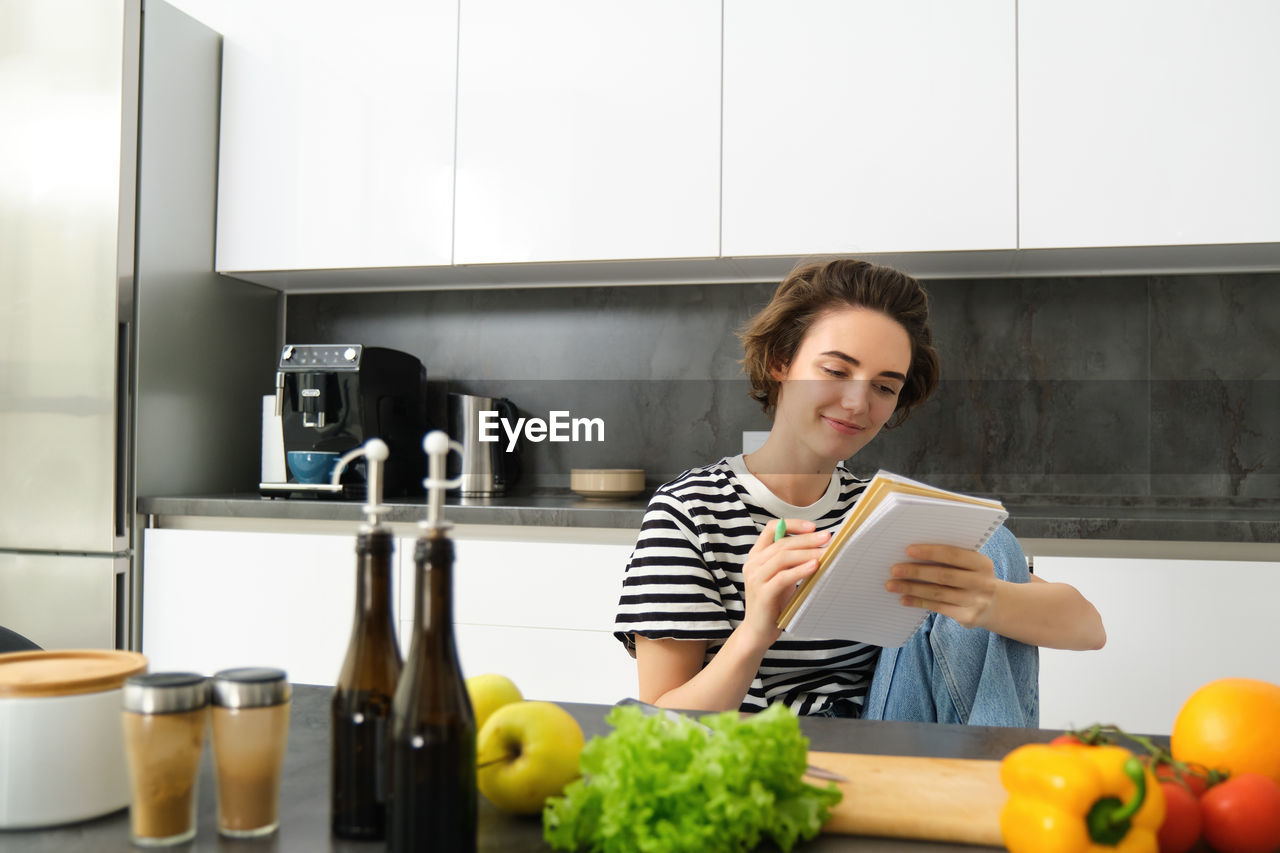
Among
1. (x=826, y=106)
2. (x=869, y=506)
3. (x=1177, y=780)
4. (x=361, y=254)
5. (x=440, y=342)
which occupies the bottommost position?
(x=1177, y=780)

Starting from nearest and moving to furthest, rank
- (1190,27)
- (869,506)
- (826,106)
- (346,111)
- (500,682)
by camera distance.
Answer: (500,682) < (869,506) < (1190,27) < (826,106) < (346,111)

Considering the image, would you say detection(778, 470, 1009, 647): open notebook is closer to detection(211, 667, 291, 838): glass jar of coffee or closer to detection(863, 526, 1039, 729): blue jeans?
detection(863, 526, 1039, 729): blue jeans

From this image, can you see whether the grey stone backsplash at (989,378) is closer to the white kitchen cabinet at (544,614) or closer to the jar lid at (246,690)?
the white kitchen cabinet at (544,614)

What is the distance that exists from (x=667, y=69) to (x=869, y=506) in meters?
1.87

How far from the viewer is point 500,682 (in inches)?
28.7

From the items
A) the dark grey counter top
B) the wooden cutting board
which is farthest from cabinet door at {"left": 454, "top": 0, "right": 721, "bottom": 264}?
the wooden cutting board

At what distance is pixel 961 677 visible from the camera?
112 cm

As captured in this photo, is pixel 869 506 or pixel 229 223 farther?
pixel 229 223

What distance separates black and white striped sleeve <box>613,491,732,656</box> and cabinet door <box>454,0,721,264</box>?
1326mm

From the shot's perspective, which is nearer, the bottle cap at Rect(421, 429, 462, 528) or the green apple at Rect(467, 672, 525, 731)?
the bottle cap at Rect(421, 429, 462, 528)

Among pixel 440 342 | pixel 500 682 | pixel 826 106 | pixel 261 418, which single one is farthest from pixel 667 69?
pixel 500 682

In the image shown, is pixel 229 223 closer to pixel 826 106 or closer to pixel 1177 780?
pixel 826 106

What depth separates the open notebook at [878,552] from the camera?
897 millimetres

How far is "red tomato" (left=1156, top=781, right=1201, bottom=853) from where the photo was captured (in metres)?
0.57
